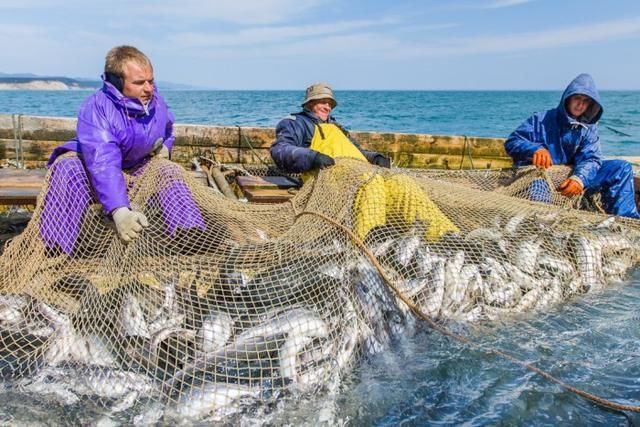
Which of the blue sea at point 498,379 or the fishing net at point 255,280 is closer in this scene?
the blue sea at point 498,379

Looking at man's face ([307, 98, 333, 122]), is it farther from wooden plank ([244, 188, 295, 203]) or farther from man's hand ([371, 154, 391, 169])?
wooden plank ([244, 188, 295, 203])

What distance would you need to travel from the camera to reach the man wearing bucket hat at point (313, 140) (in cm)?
552

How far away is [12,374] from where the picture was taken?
140 inches

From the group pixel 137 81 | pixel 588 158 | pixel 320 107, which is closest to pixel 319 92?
pixel 320 107

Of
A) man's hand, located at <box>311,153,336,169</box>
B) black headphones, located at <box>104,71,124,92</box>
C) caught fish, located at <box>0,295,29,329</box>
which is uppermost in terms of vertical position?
black headphones, located at <box>104,71,124,92</box>

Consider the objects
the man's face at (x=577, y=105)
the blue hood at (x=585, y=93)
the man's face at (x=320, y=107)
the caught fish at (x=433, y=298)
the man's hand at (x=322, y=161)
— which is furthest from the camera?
the man's face at (x=577, y=105)

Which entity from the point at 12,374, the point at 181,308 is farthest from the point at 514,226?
the point at 12,374

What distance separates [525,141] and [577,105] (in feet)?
2.47

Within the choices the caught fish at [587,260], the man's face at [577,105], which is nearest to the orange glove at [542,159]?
the man's face at [577,105]

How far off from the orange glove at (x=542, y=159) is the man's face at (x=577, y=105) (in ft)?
2.33

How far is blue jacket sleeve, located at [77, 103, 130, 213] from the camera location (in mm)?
4012

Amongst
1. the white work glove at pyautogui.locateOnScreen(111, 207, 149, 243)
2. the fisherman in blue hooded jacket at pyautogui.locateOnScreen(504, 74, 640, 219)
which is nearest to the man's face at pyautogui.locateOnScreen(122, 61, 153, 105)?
the white work glove at pyautogui.locateOnScreen(111, 207, 149, 243)

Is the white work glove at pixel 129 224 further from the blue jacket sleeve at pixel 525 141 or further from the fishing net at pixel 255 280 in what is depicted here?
the blue jacket sleeve at pixel 525 141

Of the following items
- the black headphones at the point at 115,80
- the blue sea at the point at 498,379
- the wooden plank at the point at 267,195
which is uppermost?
the black headphones at the point at 115,80
